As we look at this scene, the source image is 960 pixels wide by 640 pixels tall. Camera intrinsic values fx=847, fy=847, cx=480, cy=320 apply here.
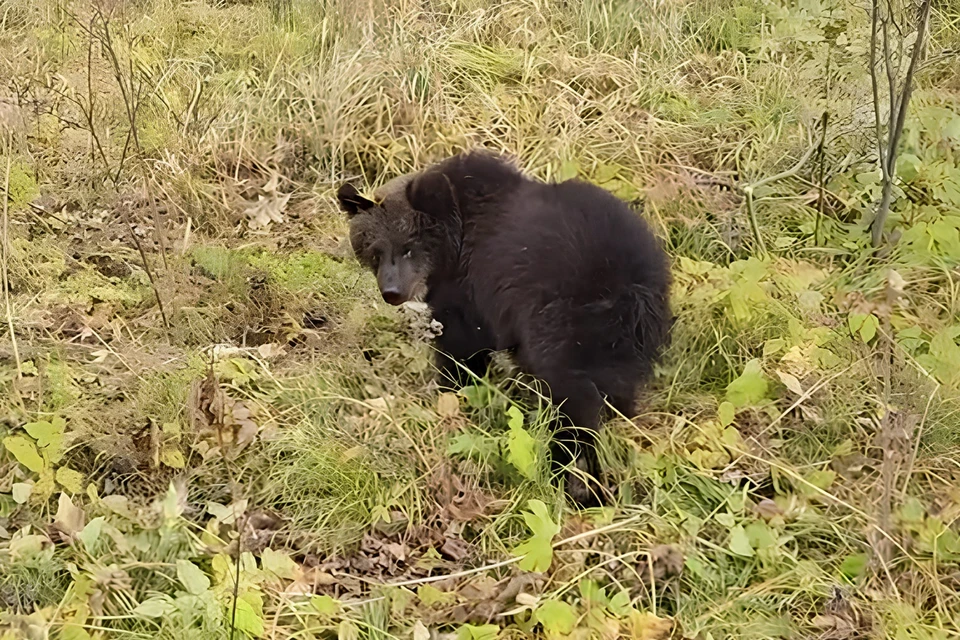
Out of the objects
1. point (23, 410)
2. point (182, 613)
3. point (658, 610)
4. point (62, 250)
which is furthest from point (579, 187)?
point (62, 250)

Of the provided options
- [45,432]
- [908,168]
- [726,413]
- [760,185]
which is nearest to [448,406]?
[726,413]

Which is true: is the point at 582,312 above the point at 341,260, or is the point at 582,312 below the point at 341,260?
above

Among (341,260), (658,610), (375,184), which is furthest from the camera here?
(375,184)

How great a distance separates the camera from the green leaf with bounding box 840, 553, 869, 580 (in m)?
2.59

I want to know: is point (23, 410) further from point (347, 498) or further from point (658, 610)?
point (658, 610)

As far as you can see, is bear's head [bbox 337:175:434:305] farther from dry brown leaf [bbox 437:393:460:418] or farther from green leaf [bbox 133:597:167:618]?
green leaf [bbox 133:597:167:618]

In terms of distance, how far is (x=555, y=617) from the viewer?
7.91ft

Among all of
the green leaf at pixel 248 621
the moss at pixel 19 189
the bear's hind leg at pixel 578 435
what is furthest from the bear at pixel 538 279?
the moss at pixel 19 189

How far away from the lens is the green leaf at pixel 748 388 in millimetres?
3150

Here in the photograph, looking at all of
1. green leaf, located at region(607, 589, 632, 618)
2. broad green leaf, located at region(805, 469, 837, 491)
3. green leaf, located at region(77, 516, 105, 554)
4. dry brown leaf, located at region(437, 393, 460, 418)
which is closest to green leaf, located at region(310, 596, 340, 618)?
green leaf, located at region(77, 516, 105, 554)

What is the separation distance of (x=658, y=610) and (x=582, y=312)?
3.18 ft

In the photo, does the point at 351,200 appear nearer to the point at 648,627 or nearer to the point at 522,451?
the point at 522,451

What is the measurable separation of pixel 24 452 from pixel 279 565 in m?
0.93

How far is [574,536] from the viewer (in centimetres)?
273
